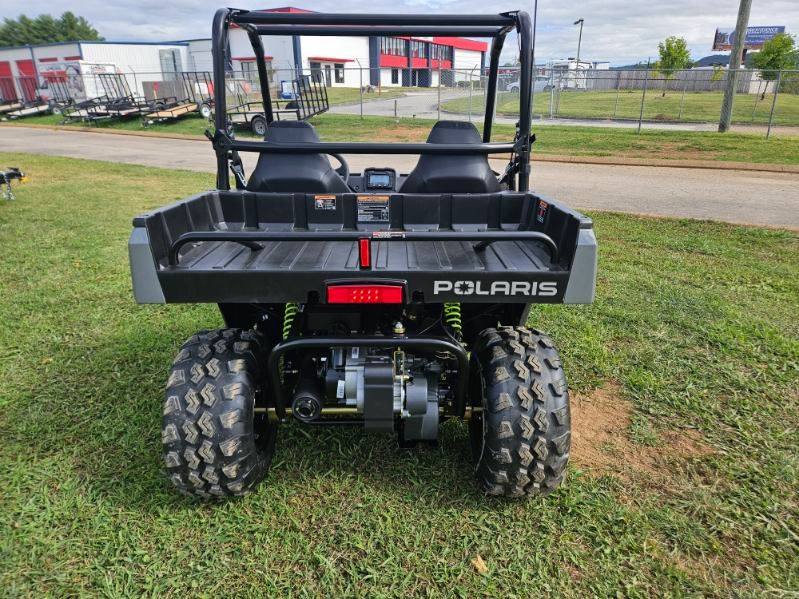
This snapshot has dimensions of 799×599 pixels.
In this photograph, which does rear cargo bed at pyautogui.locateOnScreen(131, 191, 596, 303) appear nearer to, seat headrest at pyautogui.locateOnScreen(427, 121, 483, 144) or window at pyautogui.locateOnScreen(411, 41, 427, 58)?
seat headrest at pyautogui.locateOnScreen(427, 121, 483, 144)

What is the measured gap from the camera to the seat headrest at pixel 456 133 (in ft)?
11.3

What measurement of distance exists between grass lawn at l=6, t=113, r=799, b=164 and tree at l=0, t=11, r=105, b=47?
7456cm

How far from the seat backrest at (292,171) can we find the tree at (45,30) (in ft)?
292

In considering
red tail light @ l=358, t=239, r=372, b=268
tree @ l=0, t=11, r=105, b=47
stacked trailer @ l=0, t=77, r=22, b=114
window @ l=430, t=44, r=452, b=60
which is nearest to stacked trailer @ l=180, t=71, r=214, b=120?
window @ l=430, t=44, r=452, b=60

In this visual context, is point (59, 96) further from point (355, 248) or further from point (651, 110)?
point (355, 248)

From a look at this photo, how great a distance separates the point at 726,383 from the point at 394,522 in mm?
2588

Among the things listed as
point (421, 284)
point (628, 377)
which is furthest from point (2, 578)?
point (628, 377)

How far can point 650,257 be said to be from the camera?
265 inches

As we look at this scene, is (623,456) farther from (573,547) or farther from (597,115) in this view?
(597,115)

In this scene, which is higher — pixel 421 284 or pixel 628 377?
pixel 421 284

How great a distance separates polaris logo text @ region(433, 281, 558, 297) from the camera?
239 cm

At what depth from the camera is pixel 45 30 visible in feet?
261

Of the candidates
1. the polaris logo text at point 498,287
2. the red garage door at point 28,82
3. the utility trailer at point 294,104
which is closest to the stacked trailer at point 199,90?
the utility trailer at point 294,104

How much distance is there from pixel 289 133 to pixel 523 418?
84.4 inches
